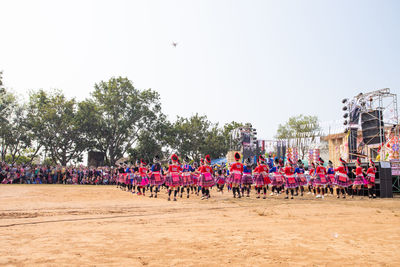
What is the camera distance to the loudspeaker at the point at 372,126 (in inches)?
738

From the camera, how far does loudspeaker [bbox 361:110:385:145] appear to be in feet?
61.5

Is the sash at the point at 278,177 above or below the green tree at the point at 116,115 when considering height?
below

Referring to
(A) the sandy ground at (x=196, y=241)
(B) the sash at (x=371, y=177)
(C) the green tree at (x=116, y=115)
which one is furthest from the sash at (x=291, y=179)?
(C) the green tree at (x=116, y=115)

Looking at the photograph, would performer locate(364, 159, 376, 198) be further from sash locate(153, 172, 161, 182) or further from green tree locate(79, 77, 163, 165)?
green tree locate(79, 77, 163, 165)

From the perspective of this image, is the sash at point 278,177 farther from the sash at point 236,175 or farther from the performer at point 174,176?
the performer at point 174,176

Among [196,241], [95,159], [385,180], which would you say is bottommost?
[196,241]

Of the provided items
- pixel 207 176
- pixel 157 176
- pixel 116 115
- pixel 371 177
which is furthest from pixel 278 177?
pixel 116 115

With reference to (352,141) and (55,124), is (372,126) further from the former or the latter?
(55,124)

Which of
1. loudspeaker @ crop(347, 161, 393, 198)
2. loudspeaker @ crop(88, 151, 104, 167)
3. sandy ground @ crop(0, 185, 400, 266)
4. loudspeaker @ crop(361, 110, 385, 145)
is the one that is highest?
loudspeaker @ crop(361, 110, 385, 145)

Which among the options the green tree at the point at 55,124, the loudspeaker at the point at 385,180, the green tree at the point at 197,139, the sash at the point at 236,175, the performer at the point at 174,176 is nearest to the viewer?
the performer at the point at 174,176

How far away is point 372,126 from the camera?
19.2m

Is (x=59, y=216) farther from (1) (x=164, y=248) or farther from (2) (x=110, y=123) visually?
(2) (x=110, y=123)

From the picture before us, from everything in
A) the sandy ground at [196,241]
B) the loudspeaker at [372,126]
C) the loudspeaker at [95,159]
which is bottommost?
the sandy ground at [196,241]

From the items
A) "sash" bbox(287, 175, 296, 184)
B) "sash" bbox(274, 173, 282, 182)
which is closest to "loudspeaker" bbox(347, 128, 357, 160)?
"sash" bbox(287, 175, 296, 184)
